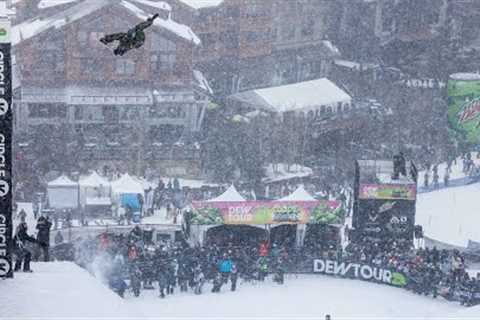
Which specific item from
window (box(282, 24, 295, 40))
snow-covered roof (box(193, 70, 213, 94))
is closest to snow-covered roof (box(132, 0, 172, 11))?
snow-covered roof (box(193, 70, 213, 94))

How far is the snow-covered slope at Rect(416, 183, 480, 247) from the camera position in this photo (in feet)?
95.9

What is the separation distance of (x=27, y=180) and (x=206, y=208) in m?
8.89

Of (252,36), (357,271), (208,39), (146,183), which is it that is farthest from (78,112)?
(357,271)

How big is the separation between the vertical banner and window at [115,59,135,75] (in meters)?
22.8

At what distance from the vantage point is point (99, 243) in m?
24.2

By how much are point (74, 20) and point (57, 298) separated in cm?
2251

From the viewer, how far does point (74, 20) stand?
36062 millimetres

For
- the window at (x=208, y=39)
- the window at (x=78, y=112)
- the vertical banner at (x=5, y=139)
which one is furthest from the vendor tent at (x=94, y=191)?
the window at (x=208, y=39)

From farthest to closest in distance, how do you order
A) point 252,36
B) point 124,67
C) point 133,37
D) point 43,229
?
Answer: point 252,36 → point 124,67 → point 43,229 → point 133,37

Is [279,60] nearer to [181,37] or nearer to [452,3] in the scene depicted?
[181,37]

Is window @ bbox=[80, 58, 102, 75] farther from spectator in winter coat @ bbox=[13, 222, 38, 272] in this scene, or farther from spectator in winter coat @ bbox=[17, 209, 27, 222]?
spectator in winter coat @ bbox=[13, 222, 38, 272]

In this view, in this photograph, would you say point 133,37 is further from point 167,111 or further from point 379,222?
point 167,111

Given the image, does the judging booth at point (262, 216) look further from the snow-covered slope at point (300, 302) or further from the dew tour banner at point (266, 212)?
the snow-covered slope at point (300, 302)

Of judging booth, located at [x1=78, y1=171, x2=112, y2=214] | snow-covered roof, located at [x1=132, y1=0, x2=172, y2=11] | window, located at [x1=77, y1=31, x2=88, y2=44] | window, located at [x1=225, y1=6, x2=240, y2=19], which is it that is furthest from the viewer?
window, located at [x1=225, y1=6, x2=240, y2=19]
